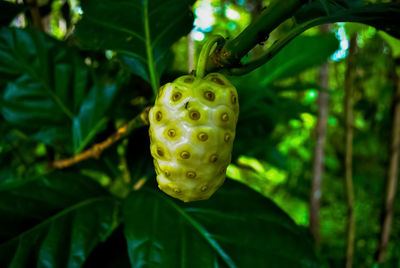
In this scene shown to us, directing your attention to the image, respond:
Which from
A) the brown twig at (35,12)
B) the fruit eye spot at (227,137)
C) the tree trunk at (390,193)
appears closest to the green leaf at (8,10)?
the brown twig at (35,12)

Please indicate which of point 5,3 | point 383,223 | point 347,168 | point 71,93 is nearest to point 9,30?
point 5,3

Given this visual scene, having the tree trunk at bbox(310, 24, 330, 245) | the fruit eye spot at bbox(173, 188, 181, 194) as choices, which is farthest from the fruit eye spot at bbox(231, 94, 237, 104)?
the tree trunk at bbox(310, 24, 330, 245)

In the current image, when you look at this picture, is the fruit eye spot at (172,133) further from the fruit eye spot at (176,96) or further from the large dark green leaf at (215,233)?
the large dark green leaf at (215,233)

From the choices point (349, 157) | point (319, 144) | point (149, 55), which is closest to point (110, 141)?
point (149, 55)

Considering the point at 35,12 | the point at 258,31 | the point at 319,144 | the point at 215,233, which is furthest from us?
the point at 319,144

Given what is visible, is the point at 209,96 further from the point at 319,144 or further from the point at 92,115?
the point at 319,144

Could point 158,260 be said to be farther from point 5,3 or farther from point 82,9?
point 5,3
